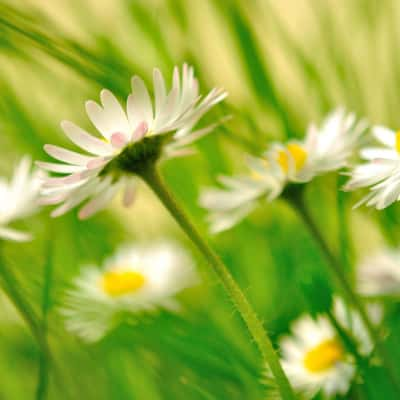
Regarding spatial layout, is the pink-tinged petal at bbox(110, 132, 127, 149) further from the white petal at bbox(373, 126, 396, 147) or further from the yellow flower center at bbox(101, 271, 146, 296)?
the yellow flower center at bbox(101, 271, 146, 296)

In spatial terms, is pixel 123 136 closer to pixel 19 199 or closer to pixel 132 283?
pixel 19 199

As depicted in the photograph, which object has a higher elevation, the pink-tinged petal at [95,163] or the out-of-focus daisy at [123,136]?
the out-of-focus daisy at [123,136]

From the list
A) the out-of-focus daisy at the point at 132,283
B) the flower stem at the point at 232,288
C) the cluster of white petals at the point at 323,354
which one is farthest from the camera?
the out-of-focus daisy at the point at 132,283

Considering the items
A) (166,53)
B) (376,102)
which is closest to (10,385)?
(166,53)

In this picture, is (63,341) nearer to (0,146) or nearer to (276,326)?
(276,326)

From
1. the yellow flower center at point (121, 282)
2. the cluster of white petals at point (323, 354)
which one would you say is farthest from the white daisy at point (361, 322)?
the yellow flower center at point (121, 282)

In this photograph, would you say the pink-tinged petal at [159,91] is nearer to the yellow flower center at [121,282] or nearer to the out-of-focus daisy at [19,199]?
the out-of-focus daisy at [19,199]
